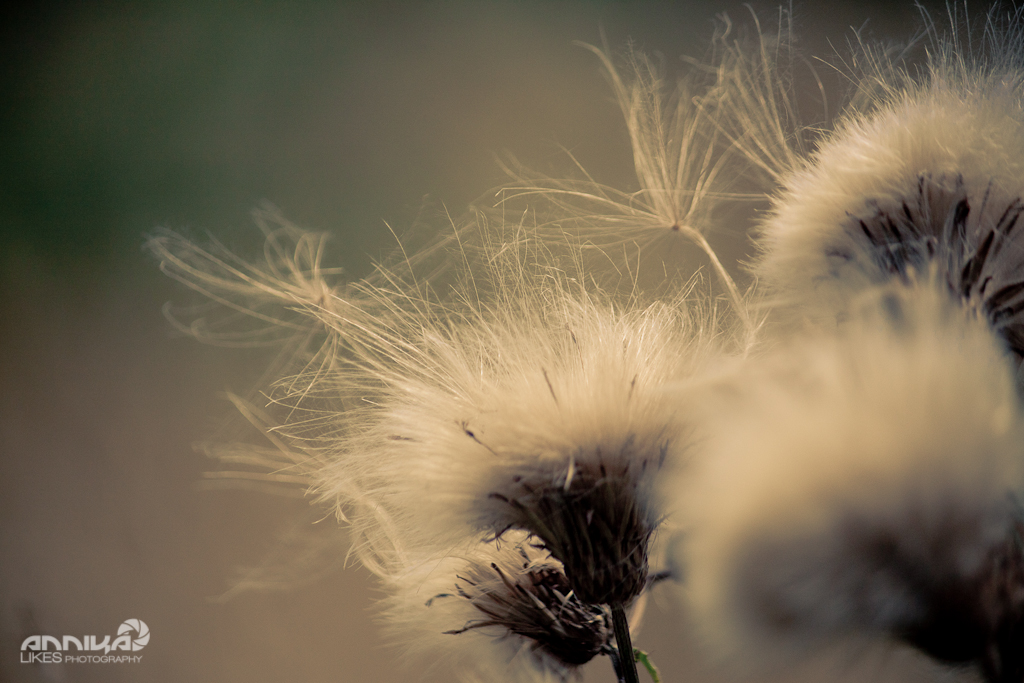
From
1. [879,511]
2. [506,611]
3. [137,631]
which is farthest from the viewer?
[137,631]

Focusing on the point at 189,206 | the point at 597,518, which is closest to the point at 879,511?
the point at 597,518

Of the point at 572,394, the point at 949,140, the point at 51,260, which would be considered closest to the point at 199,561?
the point at 51,260

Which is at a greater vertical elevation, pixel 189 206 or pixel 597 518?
pixel 189 206

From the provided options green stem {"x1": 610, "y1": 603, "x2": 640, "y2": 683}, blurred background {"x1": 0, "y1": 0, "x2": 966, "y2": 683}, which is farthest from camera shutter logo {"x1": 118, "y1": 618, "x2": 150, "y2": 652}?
green stem {"x1": 610, "y1": 603, "x2": 640, "y2": 683}

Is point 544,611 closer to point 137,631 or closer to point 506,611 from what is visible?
point 506,611

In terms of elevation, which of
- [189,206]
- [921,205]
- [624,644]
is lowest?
[624,644]

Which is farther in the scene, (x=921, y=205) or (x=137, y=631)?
(x=137, y=631)
